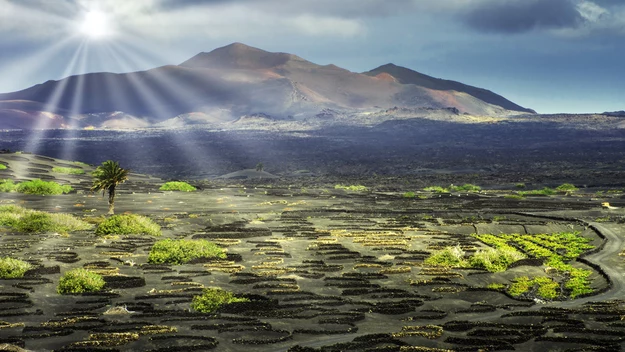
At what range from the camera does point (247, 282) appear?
151 feet

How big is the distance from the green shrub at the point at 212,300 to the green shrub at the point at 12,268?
1286 centimetres

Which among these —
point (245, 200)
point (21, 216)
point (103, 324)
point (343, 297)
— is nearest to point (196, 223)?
point (21, 216)

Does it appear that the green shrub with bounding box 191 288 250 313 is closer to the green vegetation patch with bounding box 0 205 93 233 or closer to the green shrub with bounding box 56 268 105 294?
the green shrub with bounding box 56 268 105 294

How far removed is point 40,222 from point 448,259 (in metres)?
37.3

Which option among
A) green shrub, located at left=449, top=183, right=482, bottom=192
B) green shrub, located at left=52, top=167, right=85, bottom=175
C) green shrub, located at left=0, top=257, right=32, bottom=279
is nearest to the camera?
green shrub, located at left=0, top=257, right=32, bottom=279

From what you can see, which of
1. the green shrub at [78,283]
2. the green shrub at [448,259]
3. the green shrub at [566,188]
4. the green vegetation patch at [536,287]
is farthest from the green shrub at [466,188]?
the green shrub at [78,283]

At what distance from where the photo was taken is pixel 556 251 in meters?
62.5

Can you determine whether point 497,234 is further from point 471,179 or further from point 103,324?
point 471,179

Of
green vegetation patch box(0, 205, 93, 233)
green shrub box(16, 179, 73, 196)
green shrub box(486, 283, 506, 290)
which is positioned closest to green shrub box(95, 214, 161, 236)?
green vegetation patch box(0, 205, 93, 233)

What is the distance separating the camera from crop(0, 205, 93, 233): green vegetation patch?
2473 inches

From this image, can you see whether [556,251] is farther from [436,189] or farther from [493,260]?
[436,189]

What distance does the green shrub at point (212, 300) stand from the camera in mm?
39312

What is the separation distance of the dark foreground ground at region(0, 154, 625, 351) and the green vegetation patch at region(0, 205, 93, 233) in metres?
1.88

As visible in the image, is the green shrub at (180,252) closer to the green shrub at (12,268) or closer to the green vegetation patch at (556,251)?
the green shrub at (12,268)
